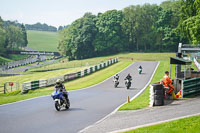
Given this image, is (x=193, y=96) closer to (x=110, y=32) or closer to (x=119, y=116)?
(x=119, y=116)

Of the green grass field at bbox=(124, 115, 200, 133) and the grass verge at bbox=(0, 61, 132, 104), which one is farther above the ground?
the green grass field at bbox=(124, 115, 200, 133)

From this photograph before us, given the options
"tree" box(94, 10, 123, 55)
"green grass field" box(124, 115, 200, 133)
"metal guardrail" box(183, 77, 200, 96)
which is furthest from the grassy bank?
"tree" box(94, 10, 123, 55)

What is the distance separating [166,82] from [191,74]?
27.6ft

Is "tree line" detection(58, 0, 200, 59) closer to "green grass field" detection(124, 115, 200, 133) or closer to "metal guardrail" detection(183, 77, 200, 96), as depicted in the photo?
"metal guardrail" detection(183, 77, 200, 96)

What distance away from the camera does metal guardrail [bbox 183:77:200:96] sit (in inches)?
648

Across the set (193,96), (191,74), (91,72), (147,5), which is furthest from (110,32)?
(193,96)

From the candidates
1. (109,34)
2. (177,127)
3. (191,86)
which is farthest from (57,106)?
(109,34)

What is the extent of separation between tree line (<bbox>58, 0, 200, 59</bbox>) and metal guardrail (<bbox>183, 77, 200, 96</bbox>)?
79.6 m

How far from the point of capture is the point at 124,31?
10419 centimetres

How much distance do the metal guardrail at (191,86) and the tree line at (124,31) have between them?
7965 cm

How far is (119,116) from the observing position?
13.2 m

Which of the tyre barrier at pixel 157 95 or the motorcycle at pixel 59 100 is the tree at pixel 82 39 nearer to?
the motorcycle at pixel 59 100

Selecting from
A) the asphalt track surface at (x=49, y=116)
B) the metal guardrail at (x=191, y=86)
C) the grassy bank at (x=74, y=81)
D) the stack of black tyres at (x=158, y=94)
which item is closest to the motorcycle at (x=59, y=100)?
the asphalt track surface at (x=49, y=116)

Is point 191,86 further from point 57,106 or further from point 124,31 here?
point 124,31
